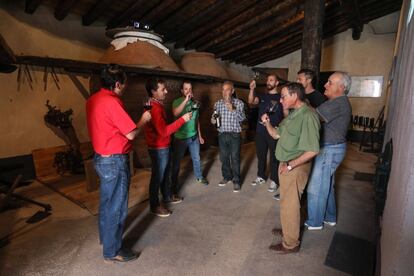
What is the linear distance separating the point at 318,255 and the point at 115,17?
5784 mm

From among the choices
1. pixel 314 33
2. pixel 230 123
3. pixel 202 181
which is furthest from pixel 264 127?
pixel 314 33

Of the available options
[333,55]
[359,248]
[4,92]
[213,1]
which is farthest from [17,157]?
[333,55]

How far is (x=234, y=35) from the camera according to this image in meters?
7.33

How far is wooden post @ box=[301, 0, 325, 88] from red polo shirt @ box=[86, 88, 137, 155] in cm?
392

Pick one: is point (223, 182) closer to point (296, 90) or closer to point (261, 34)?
point (296, 90)

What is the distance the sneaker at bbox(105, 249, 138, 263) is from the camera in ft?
7.49

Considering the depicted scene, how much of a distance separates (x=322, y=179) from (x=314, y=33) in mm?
3238

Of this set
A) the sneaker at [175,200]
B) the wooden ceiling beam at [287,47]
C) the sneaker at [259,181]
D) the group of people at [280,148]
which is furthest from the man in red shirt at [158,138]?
the wooden ceiling beam at [287,47]

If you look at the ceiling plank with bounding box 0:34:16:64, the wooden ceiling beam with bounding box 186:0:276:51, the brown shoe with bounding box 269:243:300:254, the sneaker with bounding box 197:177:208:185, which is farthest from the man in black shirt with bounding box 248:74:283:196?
the wooden ceiling beam with bounding box 186:0:276:51

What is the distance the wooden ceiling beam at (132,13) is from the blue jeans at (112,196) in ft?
13.4

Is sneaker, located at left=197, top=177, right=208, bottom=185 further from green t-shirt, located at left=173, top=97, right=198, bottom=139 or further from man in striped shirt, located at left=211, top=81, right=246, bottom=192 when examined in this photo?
green t-shirt, located at left=173, top=97, right=198, bottom=139

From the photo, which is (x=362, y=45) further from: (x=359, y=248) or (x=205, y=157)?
(x=359, y=248)

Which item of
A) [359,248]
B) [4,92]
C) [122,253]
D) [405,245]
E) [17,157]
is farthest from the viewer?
[17,157]

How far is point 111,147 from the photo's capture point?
2.06m
